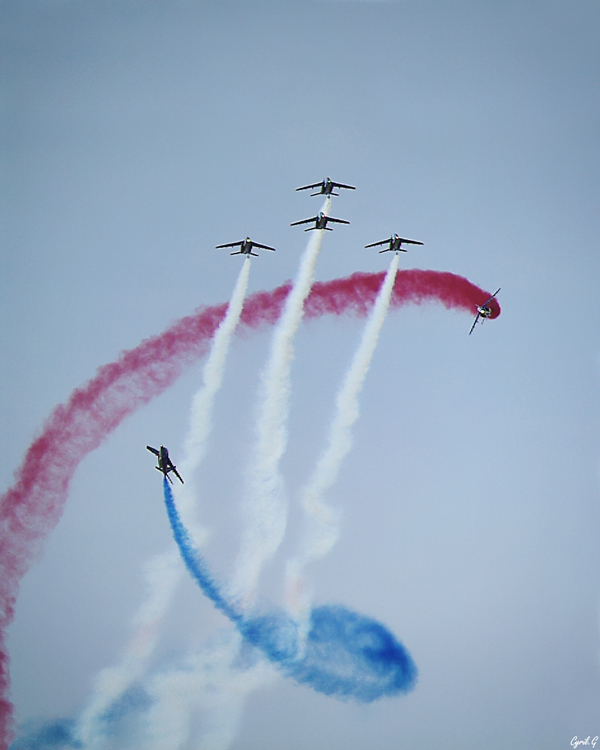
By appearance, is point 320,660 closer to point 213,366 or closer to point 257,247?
point 213,366

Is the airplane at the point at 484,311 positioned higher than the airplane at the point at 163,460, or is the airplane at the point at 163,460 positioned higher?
the airplane at the point at 484,311

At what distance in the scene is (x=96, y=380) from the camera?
3978 centimetres

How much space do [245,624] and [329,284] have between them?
14.8m

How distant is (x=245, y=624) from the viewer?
3844cm

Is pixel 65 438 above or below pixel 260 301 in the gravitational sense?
below

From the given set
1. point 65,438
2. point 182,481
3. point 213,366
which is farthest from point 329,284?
point 65,438

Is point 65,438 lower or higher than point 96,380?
lower

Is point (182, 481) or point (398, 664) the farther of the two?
point (398, 664)

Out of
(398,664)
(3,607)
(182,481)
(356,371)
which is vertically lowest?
(3,607)

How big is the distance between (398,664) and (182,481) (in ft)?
41.8

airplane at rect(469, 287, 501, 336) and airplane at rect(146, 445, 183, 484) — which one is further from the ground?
airplane at rect(469, 287, 501, 336)

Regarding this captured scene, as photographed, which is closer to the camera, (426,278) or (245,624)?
(245,624)

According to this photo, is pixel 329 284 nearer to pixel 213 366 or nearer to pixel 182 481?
pixel 213 366

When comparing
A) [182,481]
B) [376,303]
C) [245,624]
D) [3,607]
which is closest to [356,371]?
[376,303]
